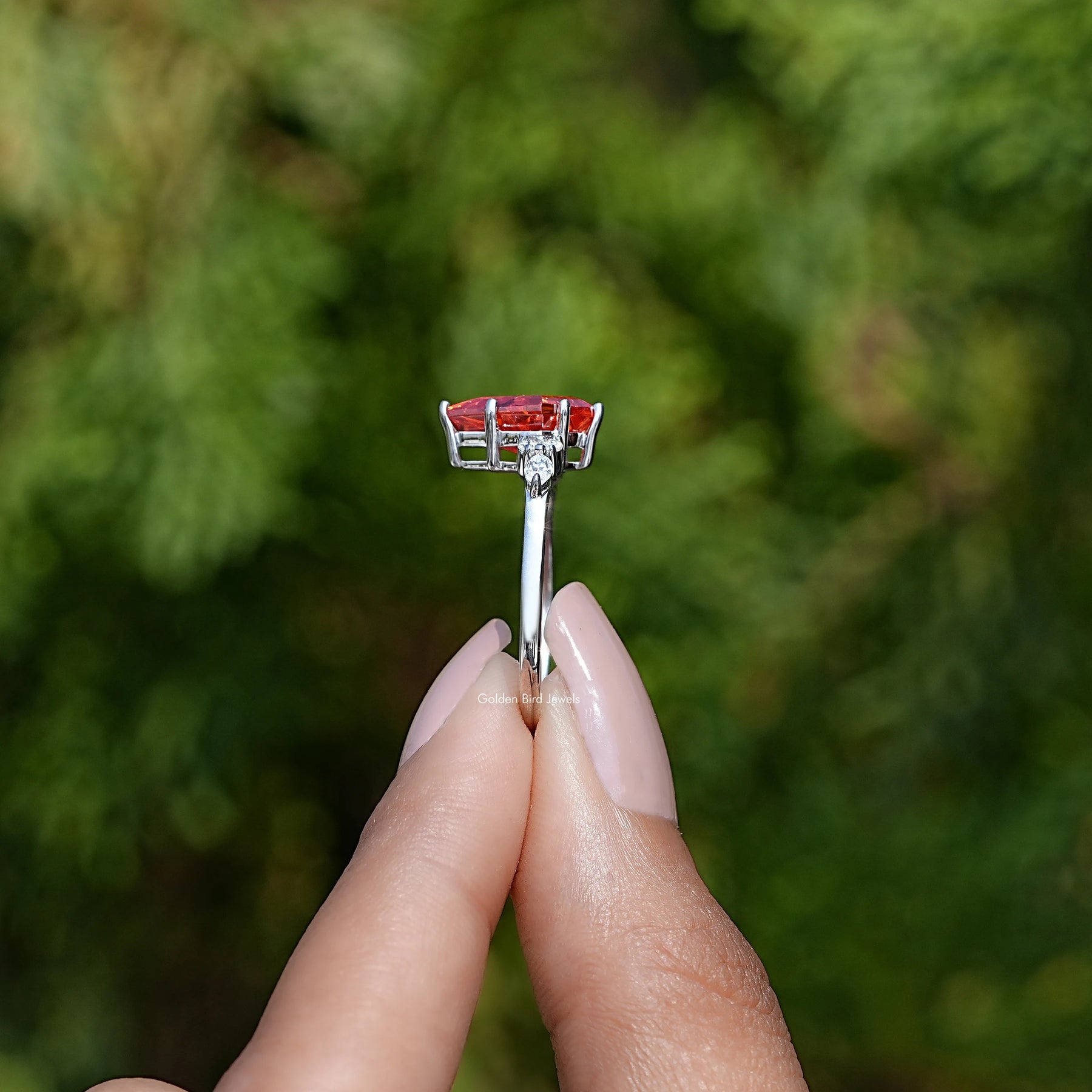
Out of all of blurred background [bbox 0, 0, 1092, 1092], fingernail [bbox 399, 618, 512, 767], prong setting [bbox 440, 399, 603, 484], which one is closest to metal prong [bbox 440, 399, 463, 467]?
prong setting [bbox 440, 399, 603, 484]

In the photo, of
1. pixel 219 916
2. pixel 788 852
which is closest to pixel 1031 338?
pixel 788 852

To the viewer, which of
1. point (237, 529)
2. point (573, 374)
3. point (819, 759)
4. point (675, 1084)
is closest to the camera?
point (675, 1084)

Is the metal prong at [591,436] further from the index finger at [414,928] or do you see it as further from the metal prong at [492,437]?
the index finger at [414,928]

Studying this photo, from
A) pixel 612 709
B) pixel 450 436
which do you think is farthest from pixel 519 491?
pixel 612 709

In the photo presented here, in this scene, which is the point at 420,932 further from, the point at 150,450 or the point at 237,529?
the point at 150,450

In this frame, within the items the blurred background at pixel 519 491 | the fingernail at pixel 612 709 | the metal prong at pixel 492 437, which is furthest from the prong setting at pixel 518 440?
the blurred background at pixel 519 491

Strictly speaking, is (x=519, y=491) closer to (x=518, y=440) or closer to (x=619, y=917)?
(x=518, y=440)
